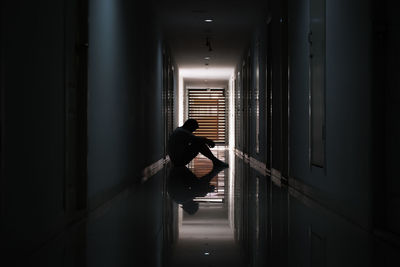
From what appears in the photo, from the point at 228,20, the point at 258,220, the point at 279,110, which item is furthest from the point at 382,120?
the point at 228,20

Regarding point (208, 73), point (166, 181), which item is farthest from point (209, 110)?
point (166, 181)

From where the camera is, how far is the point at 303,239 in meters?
3.07

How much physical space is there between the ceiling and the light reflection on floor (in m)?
5.38

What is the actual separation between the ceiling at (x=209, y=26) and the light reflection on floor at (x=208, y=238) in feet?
17.7

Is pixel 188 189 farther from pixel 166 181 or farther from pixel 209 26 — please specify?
pixel 209 26

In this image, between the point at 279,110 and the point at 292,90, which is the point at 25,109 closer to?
the point at 292,90

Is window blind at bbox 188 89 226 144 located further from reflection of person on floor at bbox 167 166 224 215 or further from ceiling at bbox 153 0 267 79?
reflection of person on floor at bbox 167 166 224 215

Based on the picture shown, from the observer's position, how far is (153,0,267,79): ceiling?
9703mm

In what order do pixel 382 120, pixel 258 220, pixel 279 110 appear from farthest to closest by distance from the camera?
pixel 279 110 < pixel 258 220 < pixel 382 120

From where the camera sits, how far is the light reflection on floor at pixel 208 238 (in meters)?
2.60

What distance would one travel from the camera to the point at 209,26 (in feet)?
38.2

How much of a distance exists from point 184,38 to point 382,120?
→ 406 inches

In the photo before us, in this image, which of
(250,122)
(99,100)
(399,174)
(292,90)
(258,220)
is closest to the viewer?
(399,174)

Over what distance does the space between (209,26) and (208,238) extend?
8.92 m
